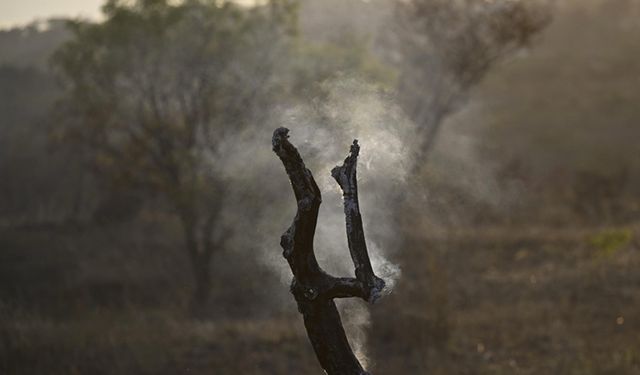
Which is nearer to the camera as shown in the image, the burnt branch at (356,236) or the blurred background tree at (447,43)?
the burnt branch at (356,236)

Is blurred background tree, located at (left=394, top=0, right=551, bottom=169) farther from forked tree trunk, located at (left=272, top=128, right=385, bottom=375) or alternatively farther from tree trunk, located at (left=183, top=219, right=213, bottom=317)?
forked tree trunk, located at (left=272, top=128, right=385, bottom=375)

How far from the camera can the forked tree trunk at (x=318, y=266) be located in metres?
4.95

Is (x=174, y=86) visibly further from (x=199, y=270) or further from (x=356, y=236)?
(x=356, y=236)

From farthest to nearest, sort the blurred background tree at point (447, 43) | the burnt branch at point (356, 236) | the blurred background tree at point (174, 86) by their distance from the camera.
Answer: the blurred background tree at point (447, 43) → the blurred background tree at point (174, 86) → the burnt branch at point (356, 236)

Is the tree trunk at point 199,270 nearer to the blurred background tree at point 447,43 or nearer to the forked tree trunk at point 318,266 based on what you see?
the blurred background tree at point 447,43

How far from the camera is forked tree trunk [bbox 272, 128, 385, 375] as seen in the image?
195 inches

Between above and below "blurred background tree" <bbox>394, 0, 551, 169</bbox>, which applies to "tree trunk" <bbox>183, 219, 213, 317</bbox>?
below

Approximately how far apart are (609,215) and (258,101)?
16.2 metres

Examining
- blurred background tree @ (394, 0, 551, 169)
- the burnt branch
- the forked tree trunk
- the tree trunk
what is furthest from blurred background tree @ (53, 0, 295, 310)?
the burnt branch

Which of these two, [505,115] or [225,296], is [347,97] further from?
[505,115]

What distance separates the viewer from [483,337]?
16.2 metres

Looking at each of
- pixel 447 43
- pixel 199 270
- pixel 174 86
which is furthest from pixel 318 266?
pixel 447 43

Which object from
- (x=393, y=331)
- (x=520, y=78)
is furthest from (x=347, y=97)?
(x=520, y=78)

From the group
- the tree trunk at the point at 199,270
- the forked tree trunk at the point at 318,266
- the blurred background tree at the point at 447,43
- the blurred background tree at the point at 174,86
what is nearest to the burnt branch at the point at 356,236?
the forked tree trunk at the point at 318,266
